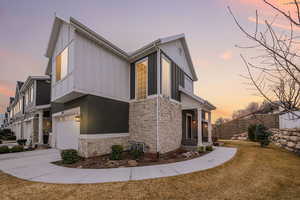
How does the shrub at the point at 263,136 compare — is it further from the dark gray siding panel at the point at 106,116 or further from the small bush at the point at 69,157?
the small bush at the point at 69,157

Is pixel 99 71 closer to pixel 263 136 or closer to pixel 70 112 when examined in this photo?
pixel 70 112

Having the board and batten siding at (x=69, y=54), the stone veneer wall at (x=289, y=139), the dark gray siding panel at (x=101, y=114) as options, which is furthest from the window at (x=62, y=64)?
the stone veneer wall at (x=289, y=139)

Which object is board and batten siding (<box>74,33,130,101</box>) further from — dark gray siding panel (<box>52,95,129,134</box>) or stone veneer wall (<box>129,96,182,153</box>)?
stone veneer wall (<box>129,96,182,153</box>)

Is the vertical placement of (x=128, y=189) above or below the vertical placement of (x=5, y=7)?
below

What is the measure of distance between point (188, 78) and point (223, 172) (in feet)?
32.1

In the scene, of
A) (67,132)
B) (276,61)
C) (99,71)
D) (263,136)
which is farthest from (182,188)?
(263,136)

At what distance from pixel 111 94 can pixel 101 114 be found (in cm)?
139

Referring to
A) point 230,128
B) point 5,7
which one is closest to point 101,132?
point 5,7

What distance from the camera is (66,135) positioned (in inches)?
366

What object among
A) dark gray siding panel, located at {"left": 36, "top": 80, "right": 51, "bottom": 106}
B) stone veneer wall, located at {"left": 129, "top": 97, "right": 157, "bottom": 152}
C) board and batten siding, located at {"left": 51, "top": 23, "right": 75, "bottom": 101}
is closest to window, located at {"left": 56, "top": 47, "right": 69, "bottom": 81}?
board and batten siding, located at {"left": 51, "top": 23, "right": 75, "bottom": 101}

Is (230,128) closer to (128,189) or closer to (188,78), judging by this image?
(188,78)

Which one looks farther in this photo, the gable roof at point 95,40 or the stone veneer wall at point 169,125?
the stone veneer wall at point 169,125

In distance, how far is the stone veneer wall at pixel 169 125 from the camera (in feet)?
26.9

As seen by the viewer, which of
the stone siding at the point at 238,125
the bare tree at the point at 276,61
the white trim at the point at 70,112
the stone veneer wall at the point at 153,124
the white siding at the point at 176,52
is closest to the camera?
the bare tree at the point at 276,61
